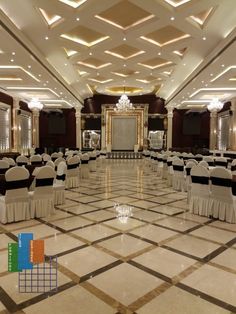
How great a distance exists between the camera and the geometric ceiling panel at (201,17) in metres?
6.41

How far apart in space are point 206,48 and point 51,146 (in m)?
13.2

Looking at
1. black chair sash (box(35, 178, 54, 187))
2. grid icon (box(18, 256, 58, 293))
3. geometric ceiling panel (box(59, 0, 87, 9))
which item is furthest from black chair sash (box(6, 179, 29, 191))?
geometric ceiling panel (box(59, 0, 87, 9))

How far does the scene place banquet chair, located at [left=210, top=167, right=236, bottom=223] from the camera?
4559 millimetres

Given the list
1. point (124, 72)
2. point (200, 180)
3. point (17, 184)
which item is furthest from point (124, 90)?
point (17, 184)

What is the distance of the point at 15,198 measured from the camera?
180 inches

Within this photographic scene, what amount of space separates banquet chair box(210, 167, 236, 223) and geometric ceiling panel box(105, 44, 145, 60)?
5663mm

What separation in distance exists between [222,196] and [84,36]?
5753mm

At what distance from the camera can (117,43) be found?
26.7 feet

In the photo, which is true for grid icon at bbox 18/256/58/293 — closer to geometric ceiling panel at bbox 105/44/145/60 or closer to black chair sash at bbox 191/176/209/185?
black chair sash at bbox 191/176/209/185

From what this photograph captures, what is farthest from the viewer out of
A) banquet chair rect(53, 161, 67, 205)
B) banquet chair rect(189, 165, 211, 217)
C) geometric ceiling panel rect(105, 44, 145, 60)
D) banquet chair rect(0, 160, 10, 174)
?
geometric ceiling panel rect(105, 44, 145, 60)

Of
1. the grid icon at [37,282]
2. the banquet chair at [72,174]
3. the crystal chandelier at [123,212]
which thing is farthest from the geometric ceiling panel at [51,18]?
the grid icon at [37,282]

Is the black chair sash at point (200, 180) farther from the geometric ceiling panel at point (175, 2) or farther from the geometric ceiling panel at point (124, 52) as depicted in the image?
the geometric ceiling panel at point (124, 52)

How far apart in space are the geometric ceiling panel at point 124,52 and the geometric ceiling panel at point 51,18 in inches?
100

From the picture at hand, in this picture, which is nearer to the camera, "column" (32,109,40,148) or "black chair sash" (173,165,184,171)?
"black chair sash" (173,165,184,171)
